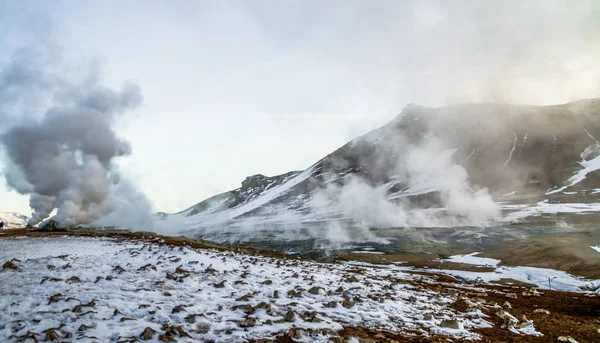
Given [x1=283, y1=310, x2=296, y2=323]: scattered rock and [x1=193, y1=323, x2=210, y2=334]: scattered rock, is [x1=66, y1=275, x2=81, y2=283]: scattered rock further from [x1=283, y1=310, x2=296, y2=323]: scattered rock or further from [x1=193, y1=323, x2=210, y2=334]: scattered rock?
[x1=283, y1=310, x2=296, y2=323]: scattered rock

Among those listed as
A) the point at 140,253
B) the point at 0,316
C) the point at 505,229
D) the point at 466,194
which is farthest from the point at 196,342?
the point at 466,194

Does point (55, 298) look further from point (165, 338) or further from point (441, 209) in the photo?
point (441, 209)

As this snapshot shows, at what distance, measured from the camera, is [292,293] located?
13492mm

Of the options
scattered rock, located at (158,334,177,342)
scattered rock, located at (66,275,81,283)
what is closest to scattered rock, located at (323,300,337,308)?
scattered rock, located at (158,334,177,342)

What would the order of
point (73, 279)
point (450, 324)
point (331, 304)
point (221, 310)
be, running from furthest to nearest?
point (331, 304)
point (73, 279)
point (450, 324)
point (221, 310)

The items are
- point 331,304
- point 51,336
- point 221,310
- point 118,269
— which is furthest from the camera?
point 118,269

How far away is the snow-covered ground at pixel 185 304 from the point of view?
834cm

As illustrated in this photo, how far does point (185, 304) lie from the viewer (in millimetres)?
10688

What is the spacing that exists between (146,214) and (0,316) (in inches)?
4067

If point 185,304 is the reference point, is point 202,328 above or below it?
below

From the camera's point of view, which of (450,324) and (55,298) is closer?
(55,298)

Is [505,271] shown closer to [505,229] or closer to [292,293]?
[505,229]

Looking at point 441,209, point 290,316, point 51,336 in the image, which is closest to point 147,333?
point 51,336

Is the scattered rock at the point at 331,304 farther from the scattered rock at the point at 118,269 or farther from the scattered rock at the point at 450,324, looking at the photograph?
the scattered rock at the point at 118,269
